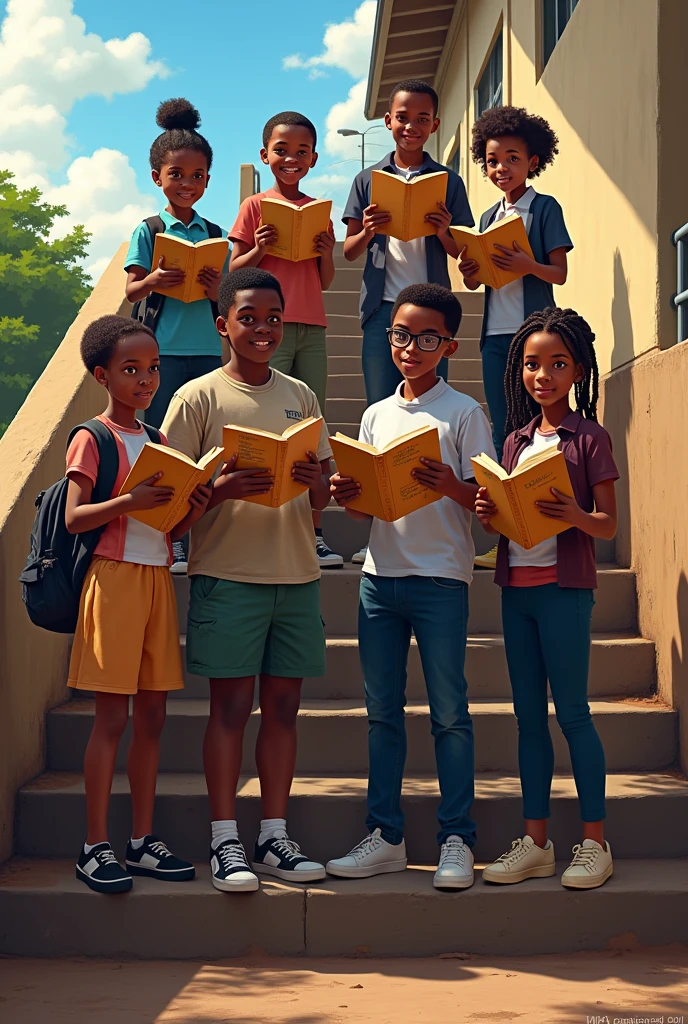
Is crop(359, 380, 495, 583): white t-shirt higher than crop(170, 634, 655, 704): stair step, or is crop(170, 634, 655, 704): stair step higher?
crop(359, 380, 495, 583): white t-shirt

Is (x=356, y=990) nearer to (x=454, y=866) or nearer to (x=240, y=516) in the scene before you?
(x=454, y=866)

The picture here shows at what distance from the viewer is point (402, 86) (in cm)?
589

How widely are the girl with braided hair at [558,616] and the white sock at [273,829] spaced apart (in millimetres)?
786

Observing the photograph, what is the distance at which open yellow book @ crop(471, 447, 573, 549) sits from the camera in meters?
4.06

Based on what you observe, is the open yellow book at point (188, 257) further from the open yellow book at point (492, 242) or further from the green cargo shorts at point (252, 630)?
the green cargo shorts at point (252, 630)

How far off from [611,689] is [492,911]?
5.05 feet

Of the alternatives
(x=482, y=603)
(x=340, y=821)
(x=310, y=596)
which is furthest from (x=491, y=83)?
(x=340, y=821)

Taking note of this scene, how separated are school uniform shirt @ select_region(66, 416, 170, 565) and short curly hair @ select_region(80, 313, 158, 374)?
0.83ft

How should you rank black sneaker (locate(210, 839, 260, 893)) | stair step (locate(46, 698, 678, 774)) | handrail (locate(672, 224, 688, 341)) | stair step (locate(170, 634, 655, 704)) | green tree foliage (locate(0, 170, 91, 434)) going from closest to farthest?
1. black sneaker (locate(210, 839, 260, 893))
2. stair step (locate(46, 698, 678, 774))
3. stair step (locate(170, 634, 655, 704))
4. handrail (locate(672, 224, 688, 341))
5. green tree foliage (locate(0, 170, 91, 434))

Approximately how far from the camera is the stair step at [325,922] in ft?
13.8

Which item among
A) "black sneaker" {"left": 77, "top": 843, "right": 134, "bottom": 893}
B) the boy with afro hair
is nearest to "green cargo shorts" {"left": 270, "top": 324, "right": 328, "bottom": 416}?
the boy with afro hair

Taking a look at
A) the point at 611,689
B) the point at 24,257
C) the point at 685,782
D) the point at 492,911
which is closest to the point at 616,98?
the point at 611,689

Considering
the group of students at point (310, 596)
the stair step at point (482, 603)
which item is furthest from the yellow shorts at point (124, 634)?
the stair step at point (482, 603)

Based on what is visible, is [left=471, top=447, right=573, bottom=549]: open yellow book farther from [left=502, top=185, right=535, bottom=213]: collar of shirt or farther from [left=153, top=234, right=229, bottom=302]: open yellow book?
[left=502, top=185, right=535, bottom=213]: collar of shirt
